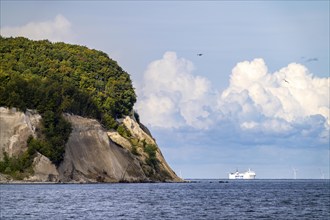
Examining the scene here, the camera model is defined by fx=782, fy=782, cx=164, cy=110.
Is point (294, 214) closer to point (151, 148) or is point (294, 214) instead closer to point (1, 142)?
point (1, 142)

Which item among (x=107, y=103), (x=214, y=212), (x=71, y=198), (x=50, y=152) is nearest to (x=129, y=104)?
(x=107, y=103)

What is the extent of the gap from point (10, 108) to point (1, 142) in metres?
7.16

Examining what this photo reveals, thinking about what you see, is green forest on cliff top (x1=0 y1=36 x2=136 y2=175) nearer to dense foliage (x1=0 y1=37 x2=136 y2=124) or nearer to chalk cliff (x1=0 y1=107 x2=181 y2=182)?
dense foliage (x1=0 y1=37 x2=136 y2=124)

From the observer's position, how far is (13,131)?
15375 cm

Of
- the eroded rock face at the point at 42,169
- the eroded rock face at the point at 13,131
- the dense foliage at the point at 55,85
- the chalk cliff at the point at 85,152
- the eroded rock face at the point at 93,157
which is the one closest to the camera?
Result: the eroded rock face at the point at 42,169

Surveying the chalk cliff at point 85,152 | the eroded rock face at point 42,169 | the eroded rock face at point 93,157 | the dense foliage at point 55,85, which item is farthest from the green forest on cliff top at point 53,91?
the eroded rock face at point 93,157

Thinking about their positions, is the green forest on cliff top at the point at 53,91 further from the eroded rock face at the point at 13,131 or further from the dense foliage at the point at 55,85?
the eroded rock face at the point at 13,131

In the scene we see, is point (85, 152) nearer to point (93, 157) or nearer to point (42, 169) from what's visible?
point (93, 157)

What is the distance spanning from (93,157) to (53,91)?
53.4ft

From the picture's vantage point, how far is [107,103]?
7466 inches

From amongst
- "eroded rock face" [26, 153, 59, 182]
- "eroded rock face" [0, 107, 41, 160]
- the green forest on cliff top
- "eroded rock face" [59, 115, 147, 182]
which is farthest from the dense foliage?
"eroded rock face" [26, 153, 59, 182]

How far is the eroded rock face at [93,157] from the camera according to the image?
527ft

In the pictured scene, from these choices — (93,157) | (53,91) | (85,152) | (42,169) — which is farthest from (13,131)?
Answer: (93,157)

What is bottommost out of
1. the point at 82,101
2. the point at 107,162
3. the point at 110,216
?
the point at 110,216
